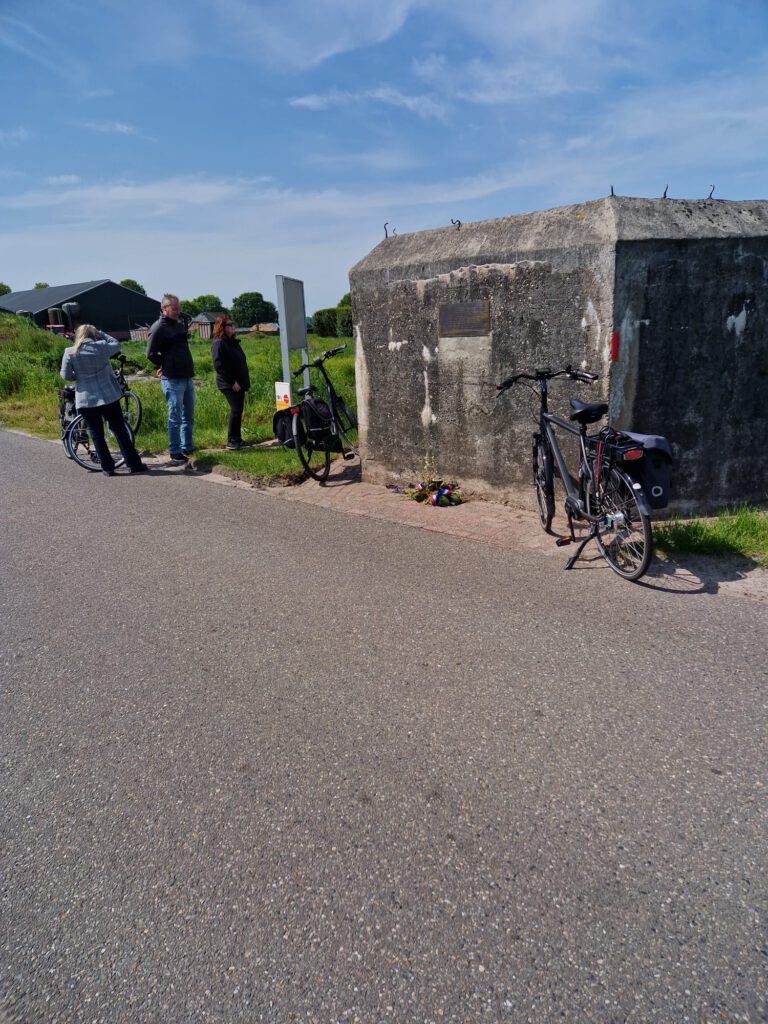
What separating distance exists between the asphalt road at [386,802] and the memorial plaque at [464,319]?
2283mm

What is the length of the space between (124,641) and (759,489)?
4.99 metres

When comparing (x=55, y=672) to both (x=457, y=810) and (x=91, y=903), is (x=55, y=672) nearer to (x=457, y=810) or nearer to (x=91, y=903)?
(x=91, y=903)

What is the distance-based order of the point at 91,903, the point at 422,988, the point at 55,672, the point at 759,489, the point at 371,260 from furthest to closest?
the point at 371,260
the point at 759,489
the point at 55,672
the point at 91,903
the point at 422,988

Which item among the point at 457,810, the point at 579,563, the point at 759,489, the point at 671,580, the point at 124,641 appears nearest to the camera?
the point at 457,810

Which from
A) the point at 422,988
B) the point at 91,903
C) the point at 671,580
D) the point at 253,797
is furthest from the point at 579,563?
the point at 91,903

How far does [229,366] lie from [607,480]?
584 cm

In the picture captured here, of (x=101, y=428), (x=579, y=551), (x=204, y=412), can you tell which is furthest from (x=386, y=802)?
(x=204, y=412)

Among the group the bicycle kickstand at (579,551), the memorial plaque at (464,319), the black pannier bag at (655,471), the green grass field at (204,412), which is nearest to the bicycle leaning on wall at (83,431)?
the green grass field at (204,412)

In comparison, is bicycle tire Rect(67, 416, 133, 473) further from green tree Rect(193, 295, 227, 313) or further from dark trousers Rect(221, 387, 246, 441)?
green tree Rect(193, 295, 227, 313)

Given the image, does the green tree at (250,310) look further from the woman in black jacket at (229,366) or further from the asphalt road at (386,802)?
the asphalt road at (386,802)

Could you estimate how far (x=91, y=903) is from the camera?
212 centimetres

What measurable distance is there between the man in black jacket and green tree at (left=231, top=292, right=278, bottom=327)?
86.3m

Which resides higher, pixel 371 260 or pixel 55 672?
pixel 371 260

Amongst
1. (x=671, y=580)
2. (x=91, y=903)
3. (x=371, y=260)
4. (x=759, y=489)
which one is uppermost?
(x=371, y=260)
